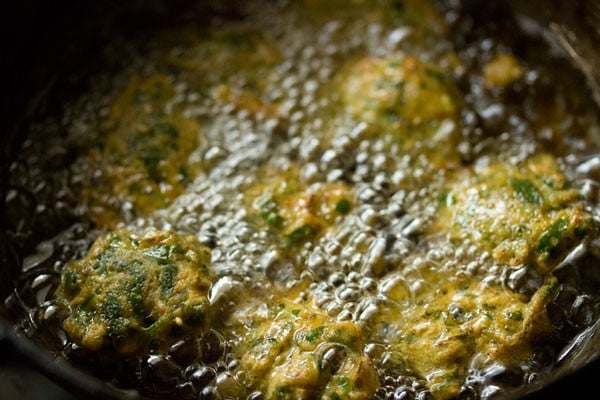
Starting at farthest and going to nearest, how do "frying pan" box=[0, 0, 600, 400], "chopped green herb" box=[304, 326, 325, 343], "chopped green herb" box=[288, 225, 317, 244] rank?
"frying pan" box=[0, 0, 600, 400]
"chopped green herb" box=[288, 225, 317, 244]
"chopped green herb" box=[304, 326, 325, 343]

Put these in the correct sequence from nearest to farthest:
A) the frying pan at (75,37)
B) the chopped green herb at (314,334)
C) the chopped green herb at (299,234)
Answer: the chopped green herb at (314,334) < the chopped green herb at (299,234) < the frying pan at (75,37)

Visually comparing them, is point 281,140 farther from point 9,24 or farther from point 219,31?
point 9,24

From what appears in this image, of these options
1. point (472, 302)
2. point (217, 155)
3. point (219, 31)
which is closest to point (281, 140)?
point (217, 155)

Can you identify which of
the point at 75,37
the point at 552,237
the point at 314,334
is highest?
the point at 75,37

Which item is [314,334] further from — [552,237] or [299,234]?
[552,237]

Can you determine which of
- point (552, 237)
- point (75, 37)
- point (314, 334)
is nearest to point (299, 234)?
point (314, 334)

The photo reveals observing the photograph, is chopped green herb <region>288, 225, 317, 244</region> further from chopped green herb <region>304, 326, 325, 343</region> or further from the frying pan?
the frying pan

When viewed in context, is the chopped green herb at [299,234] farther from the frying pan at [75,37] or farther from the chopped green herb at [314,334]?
the frying pan at [75,37]

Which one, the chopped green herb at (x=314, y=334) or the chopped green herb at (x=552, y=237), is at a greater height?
the chopped green herb at (x=552, y=237)

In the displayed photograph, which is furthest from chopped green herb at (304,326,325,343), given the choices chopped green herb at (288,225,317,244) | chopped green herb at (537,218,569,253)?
chopped green herb at (537,218,569,253)

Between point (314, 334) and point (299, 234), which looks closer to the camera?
point (314, 334)

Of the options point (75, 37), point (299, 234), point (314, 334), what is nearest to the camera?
point (314, 334)

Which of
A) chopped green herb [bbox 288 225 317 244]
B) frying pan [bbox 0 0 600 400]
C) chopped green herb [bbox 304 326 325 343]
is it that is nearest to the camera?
chopped green herb [bbox 304 326 325 343]

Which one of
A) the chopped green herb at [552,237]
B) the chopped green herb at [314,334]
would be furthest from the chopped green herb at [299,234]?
the chopped green herb at [552,237]
